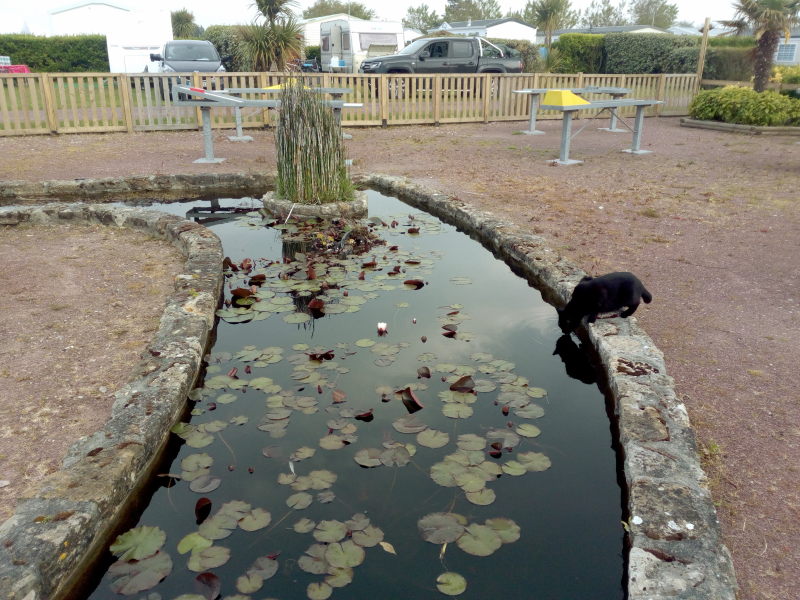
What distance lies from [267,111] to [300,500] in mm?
9991

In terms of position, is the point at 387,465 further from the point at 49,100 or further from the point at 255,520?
the point at 49,100

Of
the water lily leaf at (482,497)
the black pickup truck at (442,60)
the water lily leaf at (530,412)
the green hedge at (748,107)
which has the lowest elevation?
the water lily leaf at (482,497)

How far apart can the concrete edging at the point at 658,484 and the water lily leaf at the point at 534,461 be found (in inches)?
10.6

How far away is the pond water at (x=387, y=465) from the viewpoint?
1659 millimetres

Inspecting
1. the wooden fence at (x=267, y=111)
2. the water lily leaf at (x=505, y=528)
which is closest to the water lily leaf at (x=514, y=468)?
the water lily leaf at (x=505, y=528)

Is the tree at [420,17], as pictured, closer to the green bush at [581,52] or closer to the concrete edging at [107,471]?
the green bush at [581,52]

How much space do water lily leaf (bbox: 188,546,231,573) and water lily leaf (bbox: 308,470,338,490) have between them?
0.35m

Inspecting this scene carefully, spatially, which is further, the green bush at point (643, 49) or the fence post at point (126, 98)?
the green bush at point (643, 49)

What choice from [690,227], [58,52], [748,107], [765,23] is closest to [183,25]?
[58,52]

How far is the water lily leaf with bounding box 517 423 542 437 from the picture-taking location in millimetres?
2262

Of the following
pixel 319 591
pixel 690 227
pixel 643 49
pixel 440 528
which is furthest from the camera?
pixel 643 49

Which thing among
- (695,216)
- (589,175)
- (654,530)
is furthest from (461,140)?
(654,530)

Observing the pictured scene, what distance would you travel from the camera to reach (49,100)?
9438mm

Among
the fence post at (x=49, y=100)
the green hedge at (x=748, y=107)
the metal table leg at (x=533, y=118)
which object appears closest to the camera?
the fence post at (x=49, y=100)
